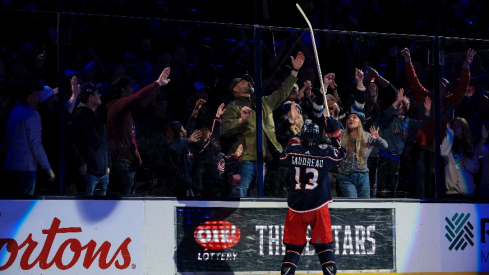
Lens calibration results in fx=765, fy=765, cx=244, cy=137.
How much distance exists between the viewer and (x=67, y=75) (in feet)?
25.2

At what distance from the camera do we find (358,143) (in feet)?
29.0

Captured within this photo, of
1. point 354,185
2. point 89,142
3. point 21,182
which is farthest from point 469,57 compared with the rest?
point 21,182

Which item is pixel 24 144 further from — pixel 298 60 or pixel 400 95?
pixel 400 95

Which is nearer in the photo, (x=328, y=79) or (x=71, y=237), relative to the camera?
(x=71, y=237)

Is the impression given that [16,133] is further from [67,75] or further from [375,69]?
[375,69]

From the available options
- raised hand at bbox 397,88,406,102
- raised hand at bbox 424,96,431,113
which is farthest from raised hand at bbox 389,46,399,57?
raised hand at bbox 424,96,431,113

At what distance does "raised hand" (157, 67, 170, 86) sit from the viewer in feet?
26.2

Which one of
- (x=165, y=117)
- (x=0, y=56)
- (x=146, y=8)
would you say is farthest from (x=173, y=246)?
(x=146, y=8)

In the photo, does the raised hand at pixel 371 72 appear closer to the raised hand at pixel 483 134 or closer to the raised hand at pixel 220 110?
the raised hand at pixel 483 134

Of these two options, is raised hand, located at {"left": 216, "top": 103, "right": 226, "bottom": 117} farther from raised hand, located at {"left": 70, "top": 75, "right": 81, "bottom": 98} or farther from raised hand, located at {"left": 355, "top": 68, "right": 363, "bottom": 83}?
raised hand, located at {"left": 355, "top": 68, "right": 363, "bottom": 83}

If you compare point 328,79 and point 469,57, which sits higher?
point 469,57

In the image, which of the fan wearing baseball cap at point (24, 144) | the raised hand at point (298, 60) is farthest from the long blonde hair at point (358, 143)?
the fan wearing baseball cap at point (24, 144)

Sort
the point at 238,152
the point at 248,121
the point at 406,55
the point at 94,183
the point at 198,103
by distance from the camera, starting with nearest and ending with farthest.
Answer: the point at 94,183 < the point at 198,103 < the point at 238,152 < the point at 248,121 < the point at 406,55

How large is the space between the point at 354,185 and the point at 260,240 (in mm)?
1303
